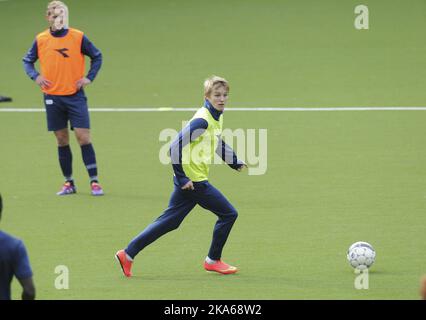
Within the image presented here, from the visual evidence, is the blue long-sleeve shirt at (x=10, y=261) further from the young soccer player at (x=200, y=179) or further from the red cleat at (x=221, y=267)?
the red cleat at (x=221, y=267)

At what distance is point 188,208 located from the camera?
1069cm

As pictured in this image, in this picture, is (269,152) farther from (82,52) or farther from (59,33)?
(59,33)

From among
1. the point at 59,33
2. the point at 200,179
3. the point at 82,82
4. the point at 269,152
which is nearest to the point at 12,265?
the point at 200,179

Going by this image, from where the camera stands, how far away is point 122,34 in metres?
27.0

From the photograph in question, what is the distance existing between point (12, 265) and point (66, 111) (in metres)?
7.15

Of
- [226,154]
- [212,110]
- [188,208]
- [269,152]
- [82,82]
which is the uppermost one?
[82,82]

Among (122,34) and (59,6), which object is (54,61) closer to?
(59,6)

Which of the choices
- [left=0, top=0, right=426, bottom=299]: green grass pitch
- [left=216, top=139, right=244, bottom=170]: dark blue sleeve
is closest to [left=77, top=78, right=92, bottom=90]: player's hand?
[left=0, top=0, right=426, bottom=299]: green grass pitch

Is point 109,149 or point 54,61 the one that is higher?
point 54,61

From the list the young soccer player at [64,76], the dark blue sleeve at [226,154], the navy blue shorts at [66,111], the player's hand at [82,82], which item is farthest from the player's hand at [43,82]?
the dark blue sleeve at [226,154]
